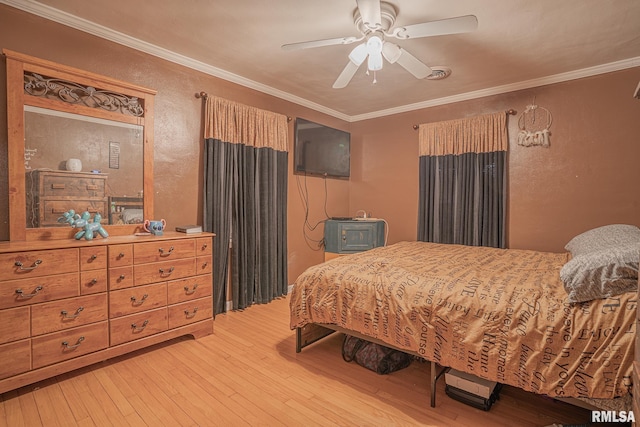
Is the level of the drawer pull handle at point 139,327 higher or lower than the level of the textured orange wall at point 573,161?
lower

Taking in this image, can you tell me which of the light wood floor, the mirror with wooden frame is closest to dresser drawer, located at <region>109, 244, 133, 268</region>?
the mirror with wooden frame

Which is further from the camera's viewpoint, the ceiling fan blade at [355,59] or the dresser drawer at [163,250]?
the dresser drawer at [163,250]

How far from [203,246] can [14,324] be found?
124 cm

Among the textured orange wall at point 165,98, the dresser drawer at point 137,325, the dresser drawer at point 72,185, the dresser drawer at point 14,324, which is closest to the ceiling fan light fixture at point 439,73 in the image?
the textured orange wall at point 165,98

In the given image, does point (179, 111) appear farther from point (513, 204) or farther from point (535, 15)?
point (513, 204)

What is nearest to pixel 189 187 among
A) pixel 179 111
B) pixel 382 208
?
pixel 179 111

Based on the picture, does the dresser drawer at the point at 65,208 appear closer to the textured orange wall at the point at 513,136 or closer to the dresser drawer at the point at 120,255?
the textured orange wall at the point at 513,136

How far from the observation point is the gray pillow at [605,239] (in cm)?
194

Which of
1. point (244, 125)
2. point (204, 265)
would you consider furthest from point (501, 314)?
point (244, 125)

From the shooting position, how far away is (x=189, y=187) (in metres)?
3.06

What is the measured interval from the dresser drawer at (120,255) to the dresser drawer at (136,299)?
20 cm

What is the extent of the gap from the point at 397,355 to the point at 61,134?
117 inches

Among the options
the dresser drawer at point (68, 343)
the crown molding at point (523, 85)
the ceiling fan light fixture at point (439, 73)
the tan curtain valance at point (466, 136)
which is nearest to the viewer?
the dresser drawer at point (68, 343)

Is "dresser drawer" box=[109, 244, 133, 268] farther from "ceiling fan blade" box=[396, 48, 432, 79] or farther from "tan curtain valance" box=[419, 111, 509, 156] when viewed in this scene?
"tan curtain valance" box=[419, 111, 509, 156]
